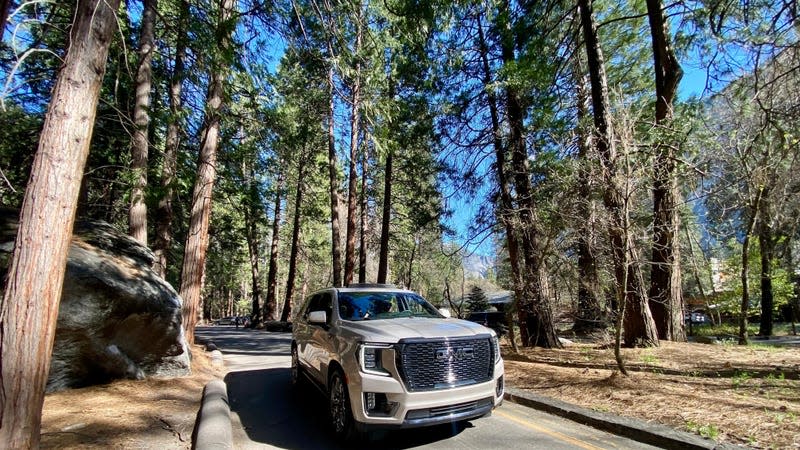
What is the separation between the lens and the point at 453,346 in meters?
4.84

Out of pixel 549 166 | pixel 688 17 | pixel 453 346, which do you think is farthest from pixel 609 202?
pixel 688 17

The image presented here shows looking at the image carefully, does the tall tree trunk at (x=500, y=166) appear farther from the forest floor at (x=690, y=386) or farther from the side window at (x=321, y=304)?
the side window at (x=321, y=304)

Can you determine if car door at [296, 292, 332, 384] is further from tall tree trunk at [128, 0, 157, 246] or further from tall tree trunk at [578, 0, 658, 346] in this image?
tall tree trunk at [128, 0, 157, 246]

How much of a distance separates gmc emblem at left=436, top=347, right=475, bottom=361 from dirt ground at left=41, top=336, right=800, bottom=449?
2.28 metres

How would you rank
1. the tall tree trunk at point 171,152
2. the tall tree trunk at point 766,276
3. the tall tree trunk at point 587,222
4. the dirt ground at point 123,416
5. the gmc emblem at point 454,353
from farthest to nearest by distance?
the tall tree trunk at point 766,276 < the tall tree trunk at point 171,152 < the tall tree trunk at point 587,222 < the gmc emblem at point 454,353 < the dirt ground at point 123,416

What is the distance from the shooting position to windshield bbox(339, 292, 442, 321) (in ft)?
20.2

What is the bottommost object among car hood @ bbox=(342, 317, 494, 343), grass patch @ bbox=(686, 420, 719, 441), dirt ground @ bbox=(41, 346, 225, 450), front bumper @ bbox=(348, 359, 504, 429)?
grass patch @ bbox=(686, 420, 719, 441)

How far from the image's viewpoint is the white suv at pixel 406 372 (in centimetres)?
449

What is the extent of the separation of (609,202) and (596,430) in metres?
3.58

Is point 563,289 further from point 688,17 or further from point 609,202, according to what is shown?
point 688,17

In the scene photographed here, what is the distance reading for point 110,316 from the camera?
6.55 meters

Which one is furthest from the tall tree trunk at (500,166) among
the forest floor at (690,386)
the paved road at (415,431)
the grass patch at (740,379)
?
the paved road at (415,431)

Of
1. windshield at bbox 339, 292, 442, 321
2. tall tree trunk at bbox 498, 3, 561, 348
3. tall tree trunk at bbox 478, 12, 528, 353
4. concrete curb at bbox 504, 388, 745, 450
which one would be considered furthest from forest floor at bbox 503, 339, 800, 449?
tall tree trunk at bbox 478, 12, 528, 353

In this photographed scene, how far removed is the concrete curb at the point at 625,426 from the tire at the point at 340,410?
2.90m
